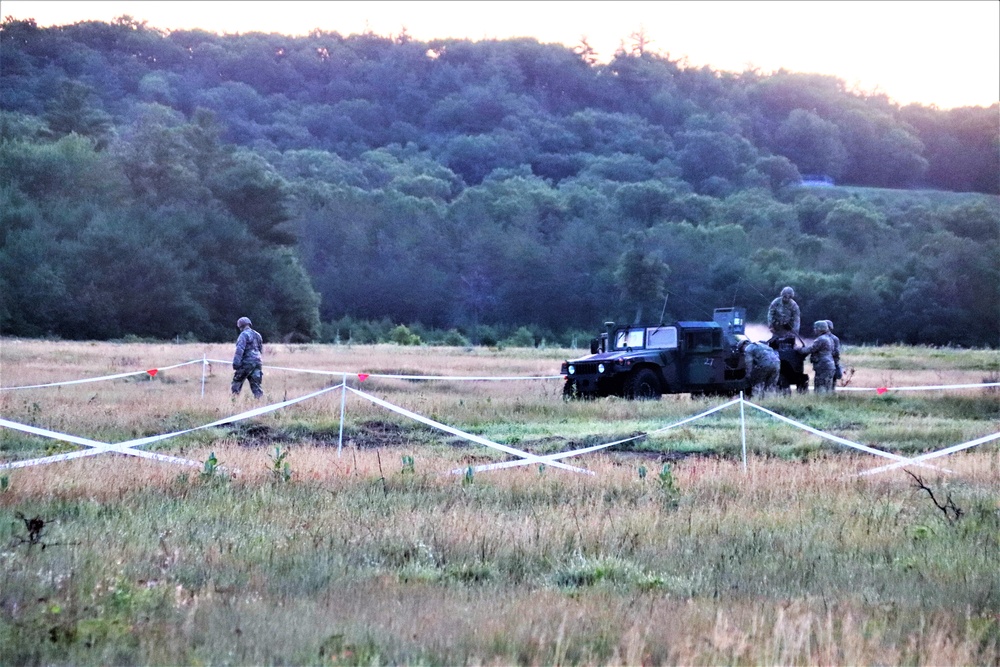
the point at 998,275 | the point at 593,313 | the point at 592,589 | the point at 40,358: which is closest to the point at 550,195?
the point at 593,313

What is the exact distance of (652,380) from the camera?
78.0ft

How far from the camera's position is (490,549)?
941cm

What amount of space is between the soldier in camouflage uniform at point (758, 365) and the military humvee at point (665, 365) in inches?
6.4

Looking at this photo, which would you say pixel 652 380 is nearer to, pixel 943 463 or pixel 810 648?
pixel 943 463

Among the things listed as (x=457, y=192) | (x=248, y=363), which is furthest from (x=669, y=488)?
A: (x=457, y=192)

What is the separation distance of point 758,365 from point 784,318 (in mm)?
2360

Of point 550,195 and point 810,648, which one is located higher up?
point 550,195

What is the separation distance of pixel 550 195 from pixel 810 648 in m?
84.4

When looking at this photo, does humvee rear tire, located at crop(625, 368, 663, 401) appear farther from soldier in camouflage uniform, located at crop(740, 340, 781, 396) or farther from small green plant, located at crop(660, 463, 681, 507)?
small green plant, located at crop(660, 463, 681, 507)

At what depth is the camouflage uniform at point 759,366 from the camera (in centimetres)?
2456

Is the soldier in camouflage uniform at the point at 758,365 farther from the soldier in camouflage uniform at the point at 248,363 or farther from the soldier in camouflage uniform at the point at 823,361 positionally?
the soldier in camouflage uniform at the point at 248,363

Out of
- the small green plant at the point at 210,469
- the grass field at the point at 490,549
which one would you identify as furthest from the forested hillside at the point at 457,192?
the small green plant at the point at 210,469

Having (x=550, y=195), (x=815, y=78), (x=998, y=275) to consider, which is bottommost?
(x=998, y=275)

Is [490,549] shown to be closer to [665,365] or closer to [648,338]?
[665,365]
